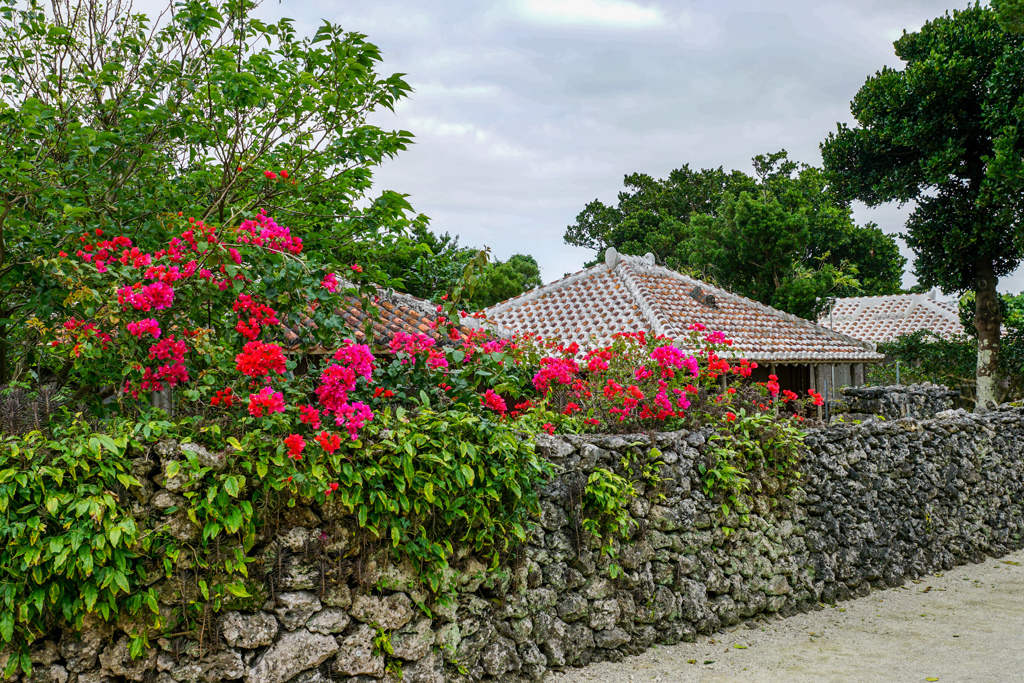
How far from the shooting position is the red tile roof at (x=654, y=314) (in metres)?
15.6

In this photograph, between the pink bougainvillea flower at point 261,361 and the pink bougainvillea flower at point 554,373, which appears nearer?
the pink bougainvillea flower at point 261,361

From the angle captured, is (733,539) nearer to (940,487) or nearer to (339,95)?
(940,487)

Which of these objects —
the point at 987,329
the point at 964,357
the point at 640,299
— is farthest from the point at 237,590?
the point at 964,357

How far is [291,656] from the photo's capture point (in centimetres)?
432

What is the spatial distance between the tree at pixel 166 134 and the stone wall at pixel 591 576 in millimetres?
2517

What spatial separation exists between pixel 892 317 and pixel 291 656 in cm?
2746

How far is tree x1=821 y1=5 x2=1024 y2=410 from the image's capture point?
45.0 feet

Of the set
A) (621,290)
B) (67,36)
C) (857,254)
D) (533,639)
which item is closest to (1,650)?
(533,639)

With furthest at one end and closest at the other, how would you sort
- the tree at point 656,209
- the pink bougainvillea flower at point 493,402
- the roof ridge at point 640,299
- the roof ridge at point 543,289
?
1. the tree at point 656,209
2. the roof ridge at point 543,289
3. the roof ridge at point 640,299
4. the pink bougainvillea flower at point 493,402

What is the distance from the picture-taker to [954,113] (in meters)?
14.8

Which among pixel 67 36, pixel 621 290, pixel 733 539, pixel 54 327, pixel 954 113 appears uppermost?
pixel 954 113

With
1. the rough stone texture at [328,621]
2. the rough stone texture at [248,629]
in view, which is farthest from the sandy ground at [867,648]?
the rough stone texture at [248,629]

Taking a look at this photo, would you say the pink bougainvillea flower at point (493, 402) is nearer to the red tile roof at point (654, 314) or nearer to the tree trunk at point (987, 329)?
the red tile roof at point (654, 314)

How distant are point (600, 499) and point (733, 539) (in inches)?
71.3
